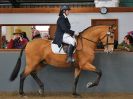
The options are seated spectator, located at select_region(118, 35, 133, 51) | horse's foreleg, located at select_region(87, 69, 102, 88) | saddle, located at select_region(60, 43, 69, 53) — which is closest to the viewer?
horse's foreleg, located at select_region(87, 69, 102, 88)

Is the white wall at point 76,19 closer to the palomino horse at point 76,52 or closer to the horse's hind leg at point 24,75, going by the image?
the palomino horse at point 76,52

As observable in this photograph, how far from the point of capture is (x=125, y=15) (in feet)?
50.7

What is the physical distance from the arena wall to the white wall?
4.13 metres

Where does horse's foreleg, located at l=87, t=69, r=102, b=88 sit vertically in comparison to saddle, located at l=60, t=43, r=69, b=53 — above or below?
below

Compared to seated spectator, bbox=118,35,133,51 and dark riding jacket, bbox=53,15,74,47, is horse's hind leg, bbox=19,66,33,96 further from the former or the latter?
seated spectator, bbox=118,35,133,51

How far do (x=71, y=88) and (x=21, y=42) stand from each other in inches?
80.5

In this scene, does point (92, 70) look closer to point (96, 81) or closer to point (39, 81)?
point (96, 81)

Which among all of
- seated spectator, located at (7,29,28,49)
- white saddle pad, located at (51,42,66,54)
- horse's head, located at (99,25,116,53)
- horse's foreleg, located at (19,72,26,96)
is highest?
horse's head, located at (99,25,116,53)

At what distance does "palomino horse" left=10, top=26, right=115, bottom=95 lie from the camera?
10.8 meters

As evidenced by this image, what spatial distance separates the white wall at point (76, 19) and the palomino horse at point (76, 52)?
4523 mm

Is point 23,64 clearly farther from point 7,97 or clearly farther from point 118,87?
point 118,87

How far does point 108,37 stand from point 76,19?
4.75 m

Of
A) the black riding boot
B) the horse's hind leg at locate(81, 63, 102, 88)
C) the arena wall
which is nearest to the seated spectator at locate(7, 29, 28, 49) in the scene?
the arena wall

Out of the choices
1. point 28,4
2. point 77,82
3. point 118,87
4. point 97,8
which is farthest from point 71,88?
point 28,4
